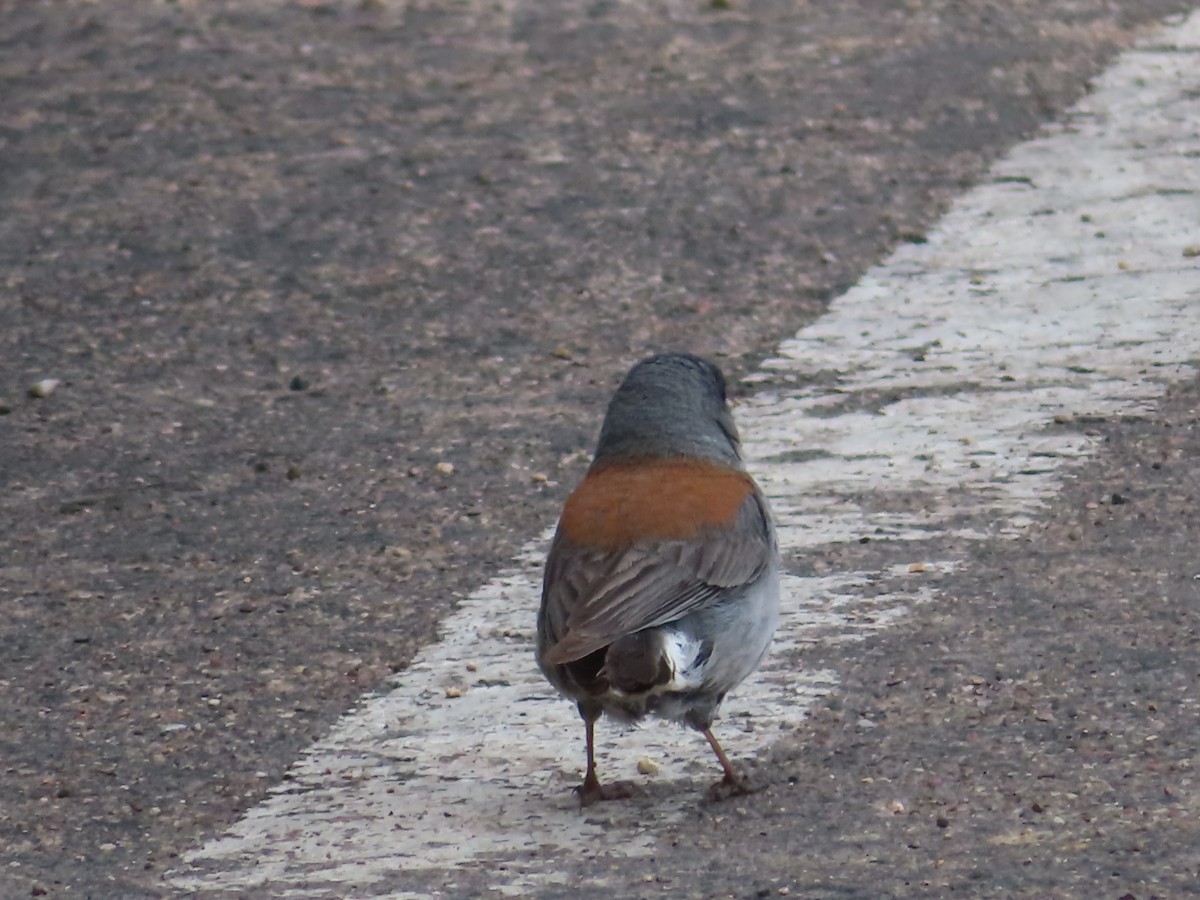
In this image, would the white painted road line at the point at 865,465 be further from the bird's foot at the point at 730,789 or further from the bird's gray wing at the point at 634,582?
the bird's gray wing at the point at 634,582

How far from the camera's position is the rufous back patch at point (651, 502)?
178 inches

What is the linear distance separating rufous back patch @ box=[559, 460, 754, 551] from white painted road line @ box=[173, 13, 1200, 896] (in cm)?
57

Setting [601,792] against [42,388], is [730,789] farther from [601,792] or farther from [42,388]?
[42,388]

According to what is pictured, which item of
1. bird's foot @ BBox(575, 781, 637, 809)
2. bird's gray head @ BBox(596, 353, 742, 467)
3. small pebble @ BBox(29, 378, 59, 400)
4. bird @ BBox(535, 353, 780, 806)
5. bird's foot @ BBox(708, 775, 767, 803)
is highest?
bird's gray head @ BBox(596, 353, 742, 467)

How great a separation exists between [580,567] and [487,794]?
1.94ft

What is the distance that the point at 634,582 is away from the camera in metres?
4.36

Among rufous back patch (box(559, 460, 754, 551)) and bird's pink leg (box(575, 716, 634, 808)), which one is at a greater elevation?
rufous back patch (box(559, 460, 754, 551))

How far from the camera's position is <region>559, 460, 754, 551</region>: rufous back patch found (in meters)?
4.52

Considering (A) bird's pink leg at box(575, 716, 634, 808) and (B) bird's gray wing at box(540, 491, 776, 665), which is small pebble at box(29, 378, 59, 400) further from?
(A) bird's pink leg at box(575, 716, 634, 808)

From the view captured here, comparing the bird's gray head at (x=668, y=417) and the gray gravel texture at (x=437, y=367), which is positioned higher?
the bird's gray head at (x=668, y=417)

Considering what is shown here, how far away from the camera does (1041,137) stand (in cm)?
897

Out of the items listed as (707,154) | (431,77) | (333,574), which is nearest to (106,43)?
(431,77)

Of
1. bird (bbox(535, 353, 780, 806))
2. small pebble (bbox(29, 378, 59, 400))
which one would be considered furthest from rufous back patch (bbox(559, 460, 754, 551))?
small pebble (bbox(29, 378, 59, 400))

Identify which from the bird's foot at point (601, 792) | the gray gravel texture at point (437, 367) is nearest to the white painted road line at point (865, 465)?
the bird's foot at point (601, 792)
